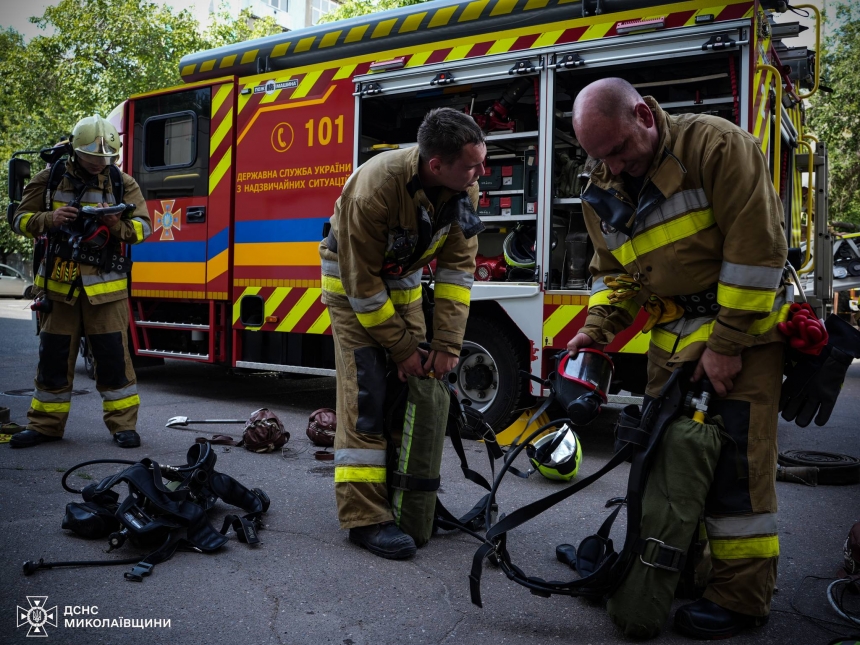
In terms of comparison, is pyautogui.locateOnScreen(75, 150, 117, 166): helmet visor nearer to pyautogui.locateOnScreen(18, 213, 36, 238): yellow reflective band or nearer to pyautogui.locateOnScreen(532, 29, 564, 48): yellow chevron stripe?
pyautogui.locateOnScreen(18, 213, 36, 238): yellow reflective band

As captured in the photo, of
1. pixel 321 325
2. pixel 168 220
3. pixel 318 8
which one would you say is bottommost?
pixel 321 325

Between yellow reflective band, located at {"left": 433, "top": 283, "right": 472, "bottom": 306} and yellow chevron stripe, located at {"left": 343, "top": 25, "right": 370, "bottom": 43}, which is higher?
yellow chevron stripe, located at {"left": 343, "top": 25, "right": 370, "bottom": 43}

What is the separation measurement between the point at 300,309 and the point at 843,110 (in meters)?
15.4

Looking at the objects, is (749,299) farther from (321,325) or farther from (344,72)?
(344,72)

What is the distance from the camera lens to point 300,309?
20.4 ft

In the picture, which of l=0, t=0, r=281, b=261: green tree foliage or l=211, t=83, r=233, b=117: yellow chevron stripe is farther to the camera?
l=0, t=0, r=281, b=261: green tree foliage

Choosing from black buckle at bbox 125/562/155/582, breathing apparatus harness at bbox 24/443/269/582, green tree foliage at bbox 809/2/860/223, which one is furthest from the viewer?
green tree foliage at bbox 809/2/860/223

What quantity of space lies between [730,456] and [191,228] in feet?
18.0

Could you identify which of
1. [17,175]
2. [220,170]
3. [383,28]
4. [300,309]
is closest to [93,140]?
[17,175]

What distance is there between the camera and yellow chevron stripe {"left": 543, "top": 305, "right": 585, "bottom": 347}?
5.13 metres

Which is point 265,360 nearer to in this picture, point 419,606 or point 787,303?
point 419,606

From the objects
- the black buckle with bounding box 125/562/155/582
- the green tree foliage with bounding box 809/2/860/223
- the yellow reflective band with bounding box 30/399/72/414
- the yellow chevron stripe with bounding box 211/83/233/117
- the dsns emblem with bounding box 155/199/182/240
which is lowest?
the black buckle with bounding box 125/562/155/582

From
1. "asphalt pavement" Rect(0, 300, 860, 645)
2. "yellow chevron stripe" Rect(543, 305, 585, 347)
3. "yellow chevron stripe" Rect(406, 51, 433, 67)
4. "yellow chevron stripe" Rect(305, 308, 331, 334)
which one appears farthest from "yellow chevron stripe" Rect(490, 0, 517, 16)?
"asphalt pavement" Rect(0, 300, 860, 645)

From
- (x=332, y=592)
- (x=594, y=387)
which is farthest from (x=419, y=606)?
(x=594, y=387)
